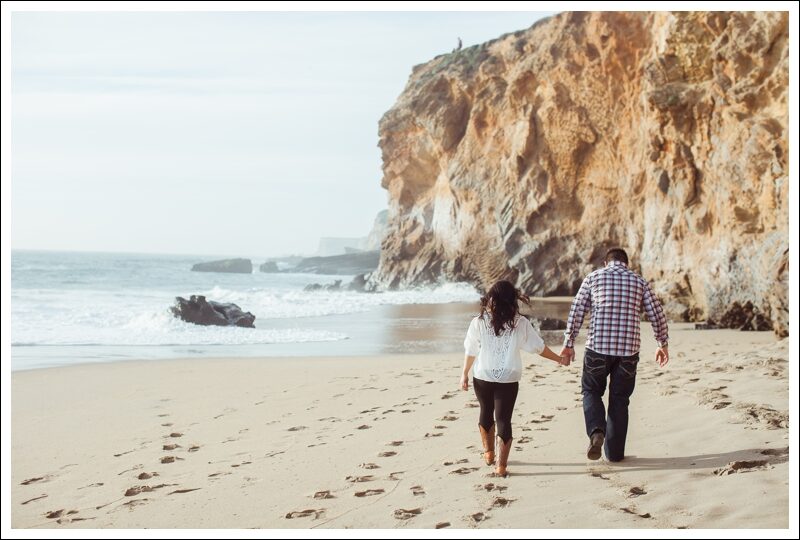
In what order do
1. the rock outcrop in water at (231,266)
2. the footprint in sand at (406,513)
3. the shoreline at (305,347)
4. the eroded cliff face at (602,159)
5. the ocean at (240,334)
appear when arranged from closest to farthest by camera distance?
1. the footprint in sand at (406,513)
2. the shoreline at (305,347)
3. the ocean at (240,334)
4. the eroded cliff face at (602,159)
5. the rock outcrop in water at (231,266)

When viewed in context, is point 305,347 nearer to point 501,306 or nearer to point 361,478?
point 361,478

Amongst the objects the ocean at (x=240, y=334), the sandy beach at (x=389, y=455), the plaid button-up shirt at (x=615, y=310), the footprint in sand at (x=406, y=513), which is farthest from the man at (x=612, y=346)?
the ocean at (x=240, y=334)

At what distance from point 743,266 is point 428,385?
343 inches

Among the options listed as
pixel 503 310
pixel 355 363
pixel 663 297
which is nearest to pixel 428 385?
pixel 355 363

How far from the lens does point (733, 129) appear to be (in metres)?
14.3

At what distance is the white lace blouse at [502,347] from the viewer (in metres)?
4.73

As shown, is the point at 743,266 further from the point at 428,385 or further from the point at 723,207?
the point at 428,385

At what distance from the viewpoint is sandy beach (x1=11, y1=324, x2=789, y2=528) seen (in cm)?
407

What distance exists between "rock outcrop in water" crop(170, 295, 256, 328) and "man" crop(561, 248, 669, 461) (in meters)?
12.5

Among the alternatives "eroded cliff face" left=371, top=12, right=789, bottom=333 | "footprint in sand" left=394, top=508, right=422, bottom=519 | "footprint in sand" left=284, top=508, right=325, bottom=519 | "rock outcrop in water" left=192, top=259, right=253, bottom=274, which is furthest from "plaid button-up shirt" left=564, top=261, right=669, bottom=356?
"rock outcrop in water" left=192, top=259, right=253, bottom=274

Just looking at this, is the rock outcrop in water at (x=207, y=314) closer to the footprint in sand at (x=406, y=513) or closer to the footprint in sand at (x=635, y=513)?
the footprint in sand at (x=406, y=513)

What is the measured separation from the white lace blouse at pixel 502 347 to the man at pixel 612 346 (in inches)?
12.1

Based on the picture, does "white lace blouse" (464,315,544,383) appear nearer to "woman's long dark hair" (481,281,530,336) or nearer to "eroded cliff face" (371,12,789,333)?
"woman's long dark hair" (481,281,530,336)

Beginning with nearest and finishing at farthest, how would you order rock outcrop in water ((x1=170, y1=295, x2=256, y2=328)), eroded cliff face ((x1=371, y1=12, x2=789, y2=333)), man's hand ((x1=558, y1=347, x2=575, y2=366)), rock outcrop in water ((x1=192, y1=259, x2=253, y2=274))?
man's hand ((x1=558, y1=347, x2=575, y2=366)) → eroded cliff face ((x1=371, y1=12, x2=789, y2=333)) → rock outcrop in water ((x1=170, y1=295, x2=256, y2=328)) → rock outcrop in water ((x1=192, y1=259, x2=253, y2=274))
